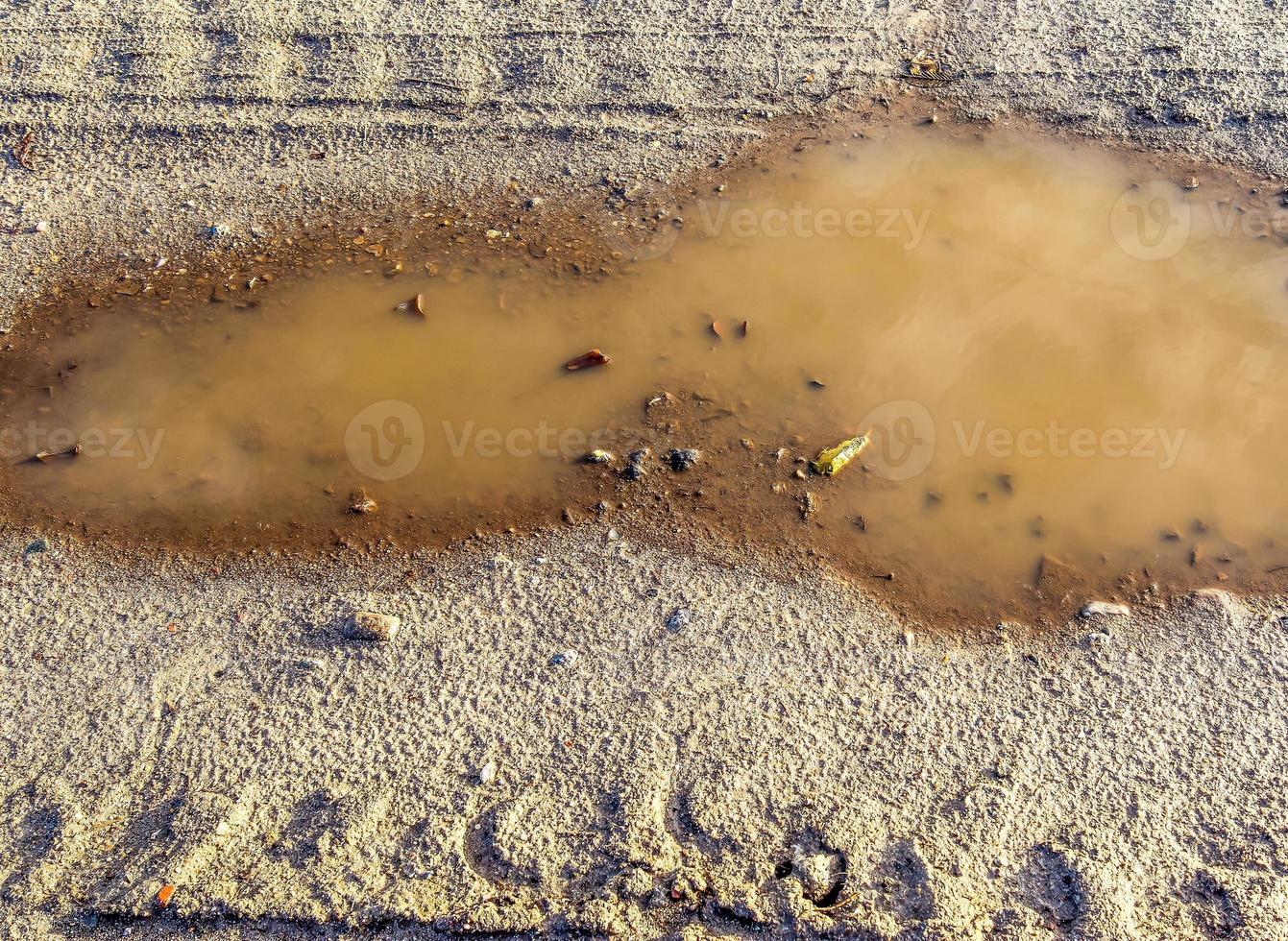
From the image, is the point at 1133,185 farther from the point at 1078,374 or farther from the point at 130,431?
the point at 130,431

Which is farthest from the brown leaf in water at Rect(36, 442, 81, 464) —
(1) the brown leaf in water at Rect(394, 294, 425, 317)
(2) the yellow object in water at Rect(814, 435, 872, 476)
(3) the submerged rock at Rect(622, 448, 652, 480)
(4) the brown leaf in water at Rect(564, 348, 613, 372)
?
(2) the yellow object in water at Rect(814, 435, 872, 476)

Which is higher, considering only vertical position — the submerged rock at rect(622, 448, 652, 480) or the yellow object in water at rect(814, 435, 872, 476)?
the yellow object in water at rect(814, 435, 872, 476)

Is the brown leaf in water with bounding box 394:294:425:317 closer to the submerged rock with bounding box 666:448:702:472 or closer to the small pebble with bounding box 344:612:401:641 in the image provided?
the submerged rock with bounding box 666:448:702:472

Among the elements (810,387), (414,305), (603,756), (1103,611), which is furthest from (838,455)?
(414,305)

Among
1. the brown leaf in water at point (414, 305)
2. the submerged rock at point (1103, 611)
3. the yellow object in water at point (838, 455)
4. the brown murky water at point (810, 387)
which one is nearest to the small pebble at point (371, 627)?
the brown murky water at point (810, 387)

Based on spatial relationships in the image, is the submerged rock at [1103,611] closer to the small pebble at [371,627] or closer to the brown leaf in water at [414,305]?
the small pebble at [371,627]

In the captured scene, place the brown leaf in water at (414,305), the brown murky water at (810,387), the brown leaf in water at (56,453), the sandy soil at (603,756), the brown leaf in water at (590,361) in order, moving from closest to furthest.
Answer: the sandy soil at (603,756), the brown murky water at (810,387), the brown leaf in water at (56,453), the brown leaf in water at (590,361), the brown leaf in water at (414,305)
